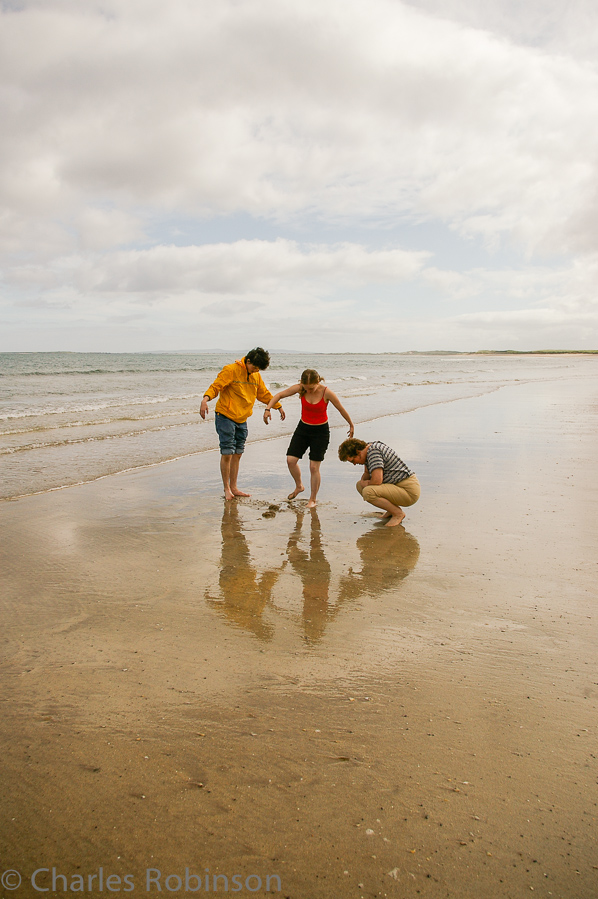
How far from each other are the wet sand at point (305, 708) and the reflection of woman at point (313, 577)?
2 centimetres

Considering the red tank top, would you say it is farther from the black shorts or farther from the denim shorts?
the denim shorts

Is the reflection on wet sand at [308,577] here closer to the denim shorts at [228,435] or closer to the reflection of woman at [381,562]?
the reflection of woman at [381,562]

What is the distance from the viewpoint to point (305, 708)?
2631 millimetres

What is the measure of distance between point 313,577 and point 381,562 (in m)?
0.68

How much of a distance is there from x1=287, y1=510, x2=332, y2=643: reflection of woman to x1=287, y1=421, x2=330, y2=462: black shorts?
1.13 meters

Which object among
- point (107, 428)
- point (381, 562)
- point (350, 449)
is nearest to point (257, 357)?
point (350, 449)

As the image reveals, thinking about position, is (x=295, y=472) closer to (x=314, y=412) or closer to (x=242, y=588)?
(x=314, y=412)

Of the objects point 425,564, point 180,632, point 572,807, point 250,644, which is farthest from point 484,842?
point 425,564

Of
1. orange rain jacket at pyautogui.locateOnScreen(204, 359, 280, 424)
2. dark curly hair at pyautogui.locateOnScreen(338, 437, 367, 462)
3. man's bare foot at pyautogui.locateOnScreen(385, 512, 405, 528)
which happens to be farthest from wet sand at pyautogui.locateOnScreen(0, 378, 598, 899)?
orange rain jacket at pyautogui.locateOnScreen(204, 359, 280, 424)

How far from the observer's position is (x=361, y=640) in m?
3.32

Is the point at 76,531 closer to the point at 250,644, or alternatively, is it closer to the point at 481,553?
the point at 250,644

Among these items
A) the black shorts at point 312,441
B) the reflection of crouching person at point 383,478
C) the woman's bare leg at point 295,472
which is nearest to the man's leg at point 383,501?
the reflection of crouching person at point 383,478

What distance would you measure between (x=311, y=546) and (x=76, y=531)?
2.40 m

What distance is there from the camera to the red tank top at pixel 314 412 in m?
6.86
